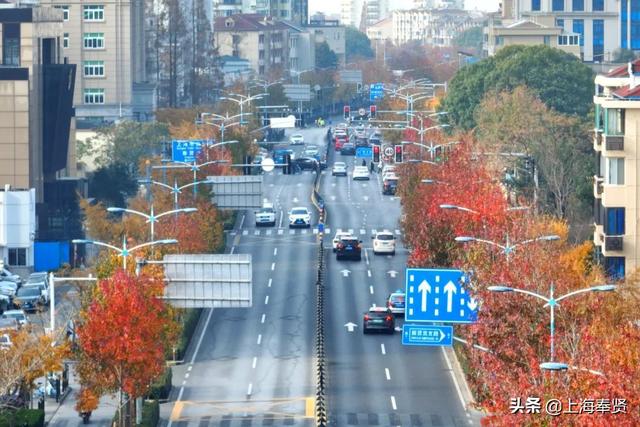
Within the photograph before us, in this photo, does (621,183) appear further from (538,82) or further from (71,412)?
(538,82)

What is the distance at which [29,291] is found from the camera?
311 feet

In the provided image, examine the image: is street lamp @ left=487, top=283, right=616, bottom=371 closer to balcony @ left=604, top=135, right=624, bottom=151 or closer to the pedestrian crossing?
balcony @ left=604, top=135, right=624, bottom=151

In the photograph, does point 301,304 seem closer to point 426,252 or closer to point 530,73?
point 426,252

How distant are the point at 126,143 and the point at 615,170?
57.9m

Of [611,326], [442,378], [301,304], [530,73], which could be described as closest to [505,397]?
[611,326]

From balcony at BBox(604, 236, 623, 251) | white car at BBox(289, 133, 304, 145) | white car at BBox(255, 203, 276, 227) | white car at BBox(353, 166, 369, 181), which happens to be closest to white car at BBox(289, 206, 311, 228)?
white car at BBox(255, 203, 276, 227)

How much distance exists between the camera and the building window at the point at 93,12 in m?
162

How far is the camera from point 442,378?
245 feet

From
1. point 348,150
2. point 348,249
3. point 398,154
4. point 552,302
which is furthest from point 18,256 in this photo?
point 348,150

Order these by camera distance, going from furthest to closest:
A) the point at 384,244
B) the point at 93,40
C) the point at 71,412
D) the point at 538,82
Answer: the point at 93,40, the point at 538,82, the point at 384,244, the point at 71,412

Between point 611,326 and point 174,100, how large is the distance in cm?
12532

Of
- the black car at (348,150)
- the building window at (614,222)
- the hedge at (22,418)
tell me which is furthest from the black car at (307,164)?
the hedge at (22,418)

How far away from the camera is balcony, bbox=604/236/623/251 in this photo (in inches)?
3403

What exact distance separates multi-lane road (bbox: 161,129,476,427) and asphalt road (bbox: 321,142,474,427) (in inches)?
1.5
